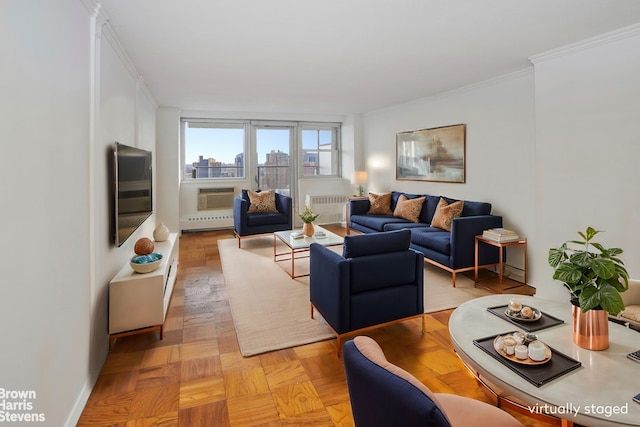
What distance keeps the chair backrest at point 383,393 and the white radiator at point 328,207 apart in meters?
6.59

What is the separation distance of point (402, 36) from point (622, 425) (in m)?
2.85

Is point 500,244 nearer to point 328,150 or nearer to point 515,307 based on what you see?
point 515,307

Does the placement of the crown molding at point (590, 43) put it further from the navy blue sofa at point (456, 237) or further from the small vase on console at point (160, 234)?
the small vase on console at point (160, 234)

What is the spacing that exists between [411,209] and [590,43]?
2983 millimetres

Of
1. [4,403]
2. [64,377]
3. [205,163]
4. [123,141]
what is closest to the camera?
[4,403]

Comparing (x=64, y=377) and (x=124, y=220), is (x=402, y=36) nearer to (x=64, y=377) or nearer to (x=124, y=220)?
(x=124, y=220)

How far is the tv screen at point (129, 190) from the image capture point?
2.70m

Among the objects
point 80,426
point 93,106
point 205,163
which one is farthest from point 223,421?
point 205,163

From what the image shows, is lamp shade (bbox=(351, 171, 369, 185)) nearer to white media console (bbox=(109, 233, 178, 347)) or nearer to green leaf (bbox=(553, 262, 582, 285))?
white media console (bbox=(109, 233, 178, 347))

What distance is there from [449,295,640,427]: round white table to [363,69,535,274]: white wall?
270cm

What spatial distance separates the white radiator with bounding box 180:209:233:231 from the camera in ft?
23.2

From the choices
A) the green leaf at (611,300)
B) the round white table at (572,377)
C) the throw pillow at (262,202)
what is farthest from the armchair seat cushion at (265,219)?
the green leaf at (611,300)

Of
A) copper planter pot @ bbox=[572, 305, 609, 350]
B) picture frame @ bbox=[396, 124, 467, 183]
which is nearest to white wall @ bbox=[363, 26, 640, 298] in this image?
picture frame @ bbox=[396, 124, 467, 183]

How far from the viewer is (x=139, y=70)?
3918 millimetres
